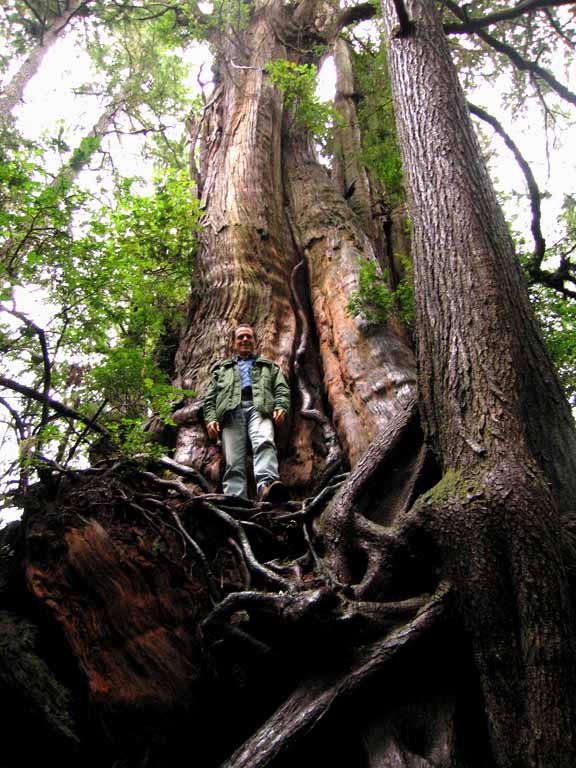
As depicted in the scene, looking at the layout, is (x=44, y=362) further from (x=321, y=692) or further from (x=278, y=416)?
(x=321, y=692)

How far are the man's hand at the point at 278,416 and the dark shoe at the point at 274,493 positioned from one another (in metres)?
0.63

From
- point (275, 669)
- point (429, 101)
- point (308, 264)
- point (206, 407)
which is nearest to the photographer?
point (275, 669)

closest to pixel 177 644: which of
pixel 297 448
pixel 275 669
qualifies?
pixel 275 669

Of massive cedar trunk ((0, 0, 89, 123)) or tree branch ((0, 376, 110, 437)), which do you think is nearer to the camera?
tree branch ((0, 376, 110, 437))

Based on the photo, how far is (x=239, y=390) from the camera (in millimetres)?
4602

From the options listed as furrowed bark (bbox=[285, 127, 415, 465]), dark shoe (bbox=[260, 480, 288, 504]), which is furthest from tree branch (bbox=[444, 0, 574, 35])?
dark shoe (bbox=[260, 480, 288, 504])

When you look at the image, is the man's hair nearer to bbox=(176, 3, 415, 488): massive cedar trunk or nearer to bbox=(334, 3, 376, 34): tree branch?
bbox=(176, 3, 415, 488): massive cedar trunk

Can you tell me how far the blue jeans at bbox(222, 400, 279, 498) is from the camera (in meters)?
4.15

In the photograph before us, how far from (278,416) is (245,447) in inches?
14.2

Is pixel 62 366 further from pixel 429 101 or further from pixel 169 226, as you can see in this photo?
pixel 429 101

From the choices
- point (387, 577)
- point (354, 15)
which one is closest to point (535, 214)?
point (387, 577)

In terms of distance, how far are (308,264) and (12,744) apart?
5116 mm

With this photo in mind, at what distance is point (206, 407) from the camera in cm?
461

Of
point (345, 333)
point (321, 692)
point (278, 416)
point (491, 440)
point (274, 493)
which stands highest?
point (345, 333)
